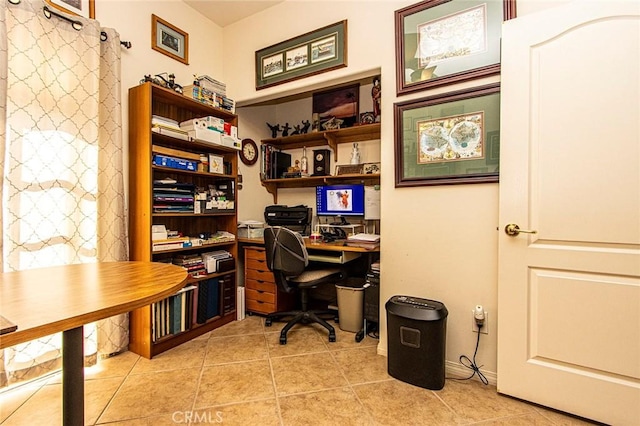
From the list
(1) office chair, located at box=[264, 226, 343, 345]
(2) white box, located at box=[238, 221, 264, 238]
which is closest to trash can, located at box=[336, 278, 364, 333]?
(1) office chair, located at box=[264, 226, 343, 345]

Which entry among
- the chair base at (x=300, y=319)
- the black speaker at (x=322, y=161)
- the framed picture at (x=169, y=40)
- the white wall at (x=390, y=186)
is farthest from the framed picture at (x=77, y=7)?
the chair base at (x=300, y=319)

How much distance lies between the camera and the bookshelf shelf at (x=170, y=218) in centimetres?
213

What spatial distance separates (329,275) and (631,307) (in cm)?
178

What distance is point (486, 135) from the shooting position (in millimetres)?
1762

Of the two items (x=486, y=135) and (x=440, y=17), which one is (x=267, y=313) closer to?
(x=486, y=135)

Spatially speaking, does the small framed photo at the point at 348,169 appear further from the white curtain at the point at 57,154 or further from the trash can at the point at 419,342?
the white curtain at the point at 57,154

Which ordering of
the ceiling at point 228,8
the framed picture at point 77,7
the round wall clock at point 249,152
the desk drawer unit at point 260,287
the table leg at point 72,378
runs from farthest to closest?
the round wall clock at point 249,152 → the desk drawer unit at point 260,287 → the ceiling at point 228,8 → the framed picture at point 77,7 → the table leg at point 72,378

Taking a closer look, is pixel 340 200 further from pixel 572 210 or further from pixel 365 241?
pixel 572 210

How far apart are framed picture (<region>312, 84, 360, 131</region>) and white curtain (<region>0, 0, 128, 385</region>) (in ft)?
6.01

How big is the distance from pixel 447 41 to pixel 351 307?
2105 mm

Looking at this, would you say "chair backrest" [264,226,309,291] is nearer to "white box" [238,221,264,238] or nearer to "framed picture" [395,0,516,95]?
"white box" [238,221,264,238]

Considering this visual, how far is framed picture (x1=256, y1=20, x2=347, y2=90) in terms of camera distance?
2312 millimetres

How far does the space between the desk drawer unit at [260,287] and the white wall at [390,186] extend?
110cm

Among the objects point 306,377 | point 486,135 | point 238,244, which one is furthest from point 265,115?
point 306,377
